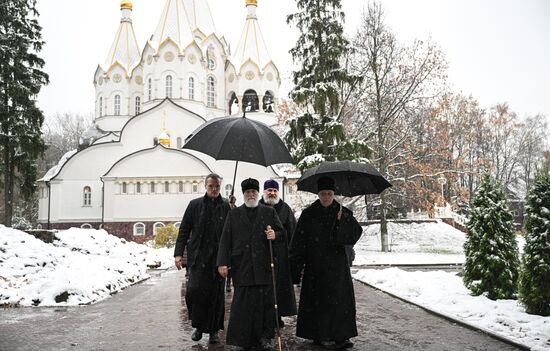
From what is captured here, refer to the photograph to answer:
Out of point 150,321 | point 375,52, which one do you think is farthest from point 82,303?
point 375,52

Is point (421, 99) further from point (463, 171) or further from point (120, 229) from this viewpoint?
point (120, 229)

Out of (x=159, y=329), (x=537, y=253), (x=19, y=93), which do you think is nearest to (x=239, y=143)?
(x=159, y=329)

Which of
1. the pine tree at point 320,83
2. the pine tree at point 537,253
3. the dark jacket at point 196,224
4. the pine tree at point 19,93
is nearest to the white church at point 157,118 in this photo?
the pine tree at point 19,93

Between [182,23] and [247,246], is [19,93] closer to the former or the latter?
[182,23]

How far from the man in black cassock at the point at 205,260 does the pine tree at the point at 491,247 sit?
5.06 m

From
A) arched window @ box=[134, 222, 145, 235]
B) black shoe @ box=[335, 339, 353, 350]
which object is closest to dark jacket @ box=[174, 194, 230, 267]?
black shoe @ box=[335, 339, 353, 350]

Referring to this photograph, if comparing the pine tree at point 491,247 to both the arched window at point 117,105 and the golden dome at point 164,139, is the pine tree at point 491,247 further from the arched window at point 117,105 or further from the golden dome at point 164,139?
the arched window at point 117,105

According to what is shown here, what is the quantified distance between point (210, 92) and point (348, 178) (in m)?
38.5

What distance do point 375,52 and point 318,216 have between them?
Answer: 20442mm

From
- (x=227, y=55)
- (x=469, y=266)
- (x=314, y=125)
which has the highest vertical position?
(x=227, y=55)

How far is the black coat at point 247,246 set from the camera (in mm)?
5750

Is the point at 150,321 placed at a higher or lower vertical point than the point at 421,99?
lower

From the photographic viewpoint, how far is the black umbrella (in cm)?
640

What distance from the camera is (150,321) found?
26.2ft
